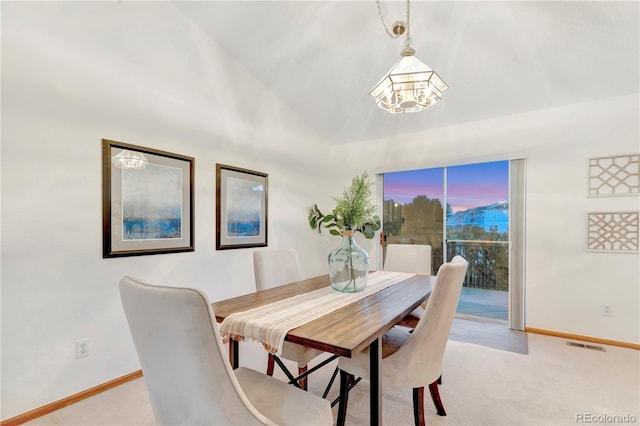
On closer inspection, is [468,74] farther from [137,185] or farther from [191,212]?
[137,185]

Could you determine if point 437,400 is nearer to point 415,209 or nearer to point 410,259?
point 410,259

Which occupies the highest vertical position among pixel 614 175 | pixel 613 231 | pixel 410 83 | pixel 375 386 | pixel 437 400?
pixel 410 83

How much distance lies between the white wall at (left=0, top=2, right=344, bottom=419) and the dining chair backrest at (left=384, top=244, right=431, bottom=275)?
5.73ft

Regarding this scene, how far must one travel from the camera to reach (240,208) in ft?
10.6

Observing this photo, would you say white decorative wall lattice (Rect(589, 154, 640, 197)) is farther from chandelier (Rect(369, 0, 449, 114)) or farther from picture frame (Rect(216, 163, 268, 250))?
picture frame (Rect(216, 163, 268, 250))

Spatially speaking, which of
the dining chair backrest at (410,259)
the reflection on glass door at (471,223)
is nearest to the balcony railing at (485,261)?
the reflection on glass door at (471,223)

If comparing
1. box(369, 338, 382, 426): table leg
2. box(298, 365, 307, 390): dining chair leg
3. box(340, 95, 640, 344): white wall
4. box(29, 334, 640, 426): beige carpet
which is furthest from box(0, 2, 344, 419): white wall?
box(340, 95, 640, 344): white wall

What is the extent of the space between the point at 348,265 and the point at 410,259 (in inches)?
50.1

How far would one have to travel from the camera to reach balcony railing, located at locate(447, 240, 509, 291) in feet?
11.8

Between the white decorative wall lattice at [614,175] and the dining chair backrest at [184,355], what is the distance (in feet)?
12.2

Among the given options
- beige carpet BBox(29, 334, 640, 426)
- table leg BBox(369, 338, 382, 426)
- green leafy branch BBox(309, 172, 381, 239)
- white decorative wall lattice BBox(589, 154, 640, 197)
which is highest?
white decorative wall lattice BBox(589, 154, 640, 197)

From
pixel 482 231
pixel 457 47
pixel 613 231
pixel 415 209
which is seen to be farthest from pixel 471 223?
pixel 457 47

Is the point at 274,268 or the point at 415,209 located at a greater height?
the point at 415,209

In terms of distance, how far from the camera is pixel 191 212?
8.95 ft
